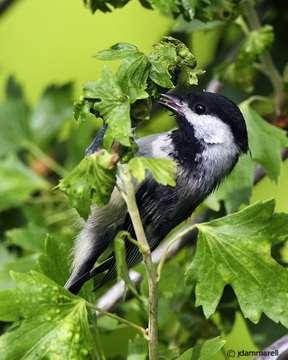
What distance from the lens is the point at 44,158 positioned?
283 cm

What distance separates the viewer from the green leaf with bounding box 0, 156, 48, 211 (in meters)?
2.65

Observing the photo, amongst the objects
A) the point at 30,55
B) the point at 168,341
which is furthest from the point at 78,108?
the point at 30,55

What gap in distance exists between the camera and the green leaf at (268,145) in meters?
2.21

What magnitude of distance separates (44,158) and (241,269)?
1171mm

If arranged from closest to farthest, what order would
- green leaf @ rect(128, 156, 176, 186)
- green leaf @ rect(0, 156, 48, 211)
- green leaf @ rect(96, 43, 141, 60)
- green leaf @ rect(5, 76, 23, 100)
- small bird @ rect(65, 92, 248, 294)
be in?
green leaf @ rect(128, 156, 176, 186) < green leaf @ rect(96, 43, 141, 60) < small bird @ rect(65, 92, 248, 294) < green leaf @ rect(0, 156, 48, 211) < green leaf @ rect(5, 76, 23, 100)

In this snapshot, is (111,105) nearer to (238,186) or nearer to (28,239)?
(238,186)

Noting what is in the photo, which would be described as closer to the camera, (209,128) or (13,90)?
(209,128)

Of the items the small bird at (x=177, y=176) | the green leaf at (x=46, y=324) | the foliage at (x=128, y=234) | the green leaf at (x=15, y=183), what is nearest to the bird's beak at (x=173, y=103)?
the small bird at (x=177, y=176)

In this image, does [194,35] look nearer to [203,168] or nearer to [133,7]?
[133,7]

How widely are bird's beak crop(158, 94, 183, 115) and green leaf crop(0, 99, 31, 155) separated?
2.79 feet

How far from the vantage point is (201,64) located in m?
2.94

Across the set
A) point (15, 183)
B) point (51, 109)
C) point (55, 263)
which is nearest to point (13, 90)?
point (51, 109)

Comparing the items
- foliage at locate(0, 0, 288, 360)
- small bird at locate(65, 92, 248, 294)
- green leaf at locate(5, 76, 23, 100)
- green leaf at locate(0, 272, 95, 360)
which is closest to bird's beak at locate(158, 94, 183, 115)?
small bird at locate(65, 92, 248, 294)

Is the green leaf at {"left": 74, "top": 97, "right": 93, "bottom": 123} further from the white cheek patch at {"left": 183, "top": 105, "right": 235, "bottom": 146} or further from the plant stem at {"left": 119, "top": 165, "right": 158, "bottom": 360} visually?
the white cheek patch at {"left": 183, "top": 105, "right": 235, "bottom": 146}
